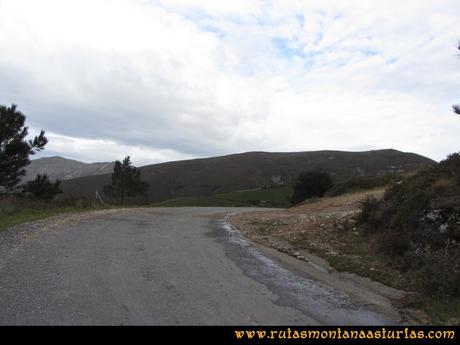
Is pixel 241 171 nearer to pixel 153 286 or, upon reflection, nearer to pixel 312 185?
pixel 312 185

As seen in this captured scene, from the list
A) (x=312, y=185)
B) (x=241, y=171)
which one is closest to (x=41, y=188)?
(x=312, y=185)

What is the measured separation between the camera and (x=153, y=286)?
7.12 metres

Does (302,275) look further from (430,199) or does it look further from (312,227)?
(312,227)

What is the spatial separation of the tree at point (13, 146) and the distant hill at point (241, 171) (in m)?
100

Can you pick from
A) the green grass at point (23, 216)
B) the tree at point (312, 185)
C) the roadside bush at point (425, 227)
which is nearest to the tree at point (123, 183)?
the tree at point (312, 185)

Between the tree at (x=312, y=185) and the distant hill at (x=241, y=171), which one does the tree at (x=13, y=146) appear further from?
the distant hill at (x=241, y=171)

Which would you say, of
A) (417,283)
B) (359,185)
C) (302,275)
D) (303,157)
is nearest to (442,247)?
(417,283)

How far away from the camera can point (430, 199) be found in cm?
1072

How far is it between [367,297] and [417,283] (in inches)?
42.4

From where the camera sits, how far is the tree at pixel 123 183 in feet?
164

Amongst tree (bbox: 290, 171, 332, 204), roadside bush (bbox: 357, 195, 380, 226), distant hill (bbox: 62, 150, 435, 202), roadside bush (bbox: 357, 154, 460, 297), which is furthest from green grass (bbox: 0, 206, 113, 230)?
distant hill (bbox: 62, 150, 435, 202)

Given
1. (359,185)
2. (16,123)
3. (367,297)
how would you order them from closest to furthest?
1. (367,297)
2. (16,123)
3. (359,185)

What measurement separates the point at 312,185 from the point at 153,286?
35348 millimetres

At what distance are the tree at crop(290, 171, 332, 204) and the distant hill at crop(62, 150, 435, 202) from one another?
9015cm
